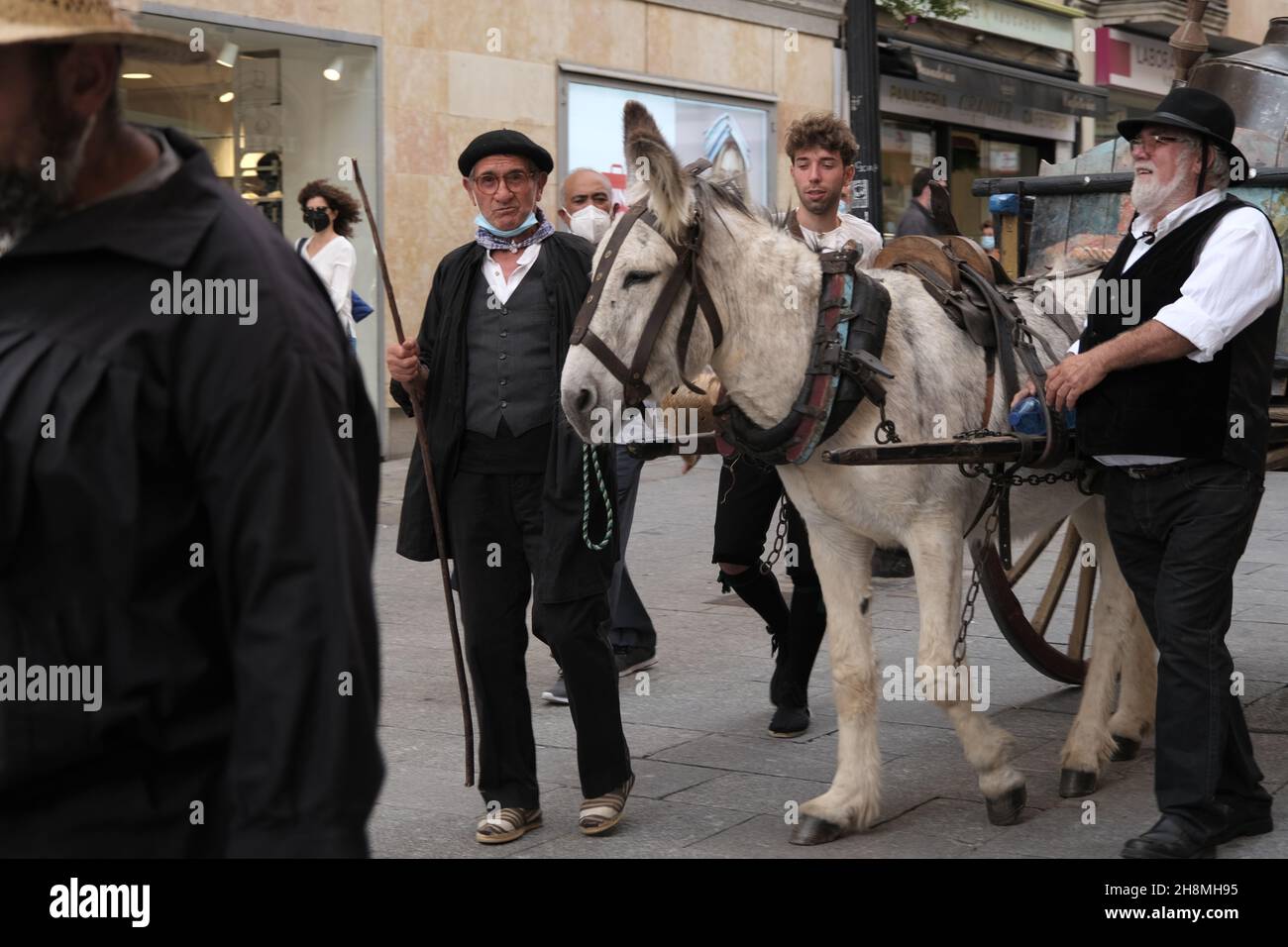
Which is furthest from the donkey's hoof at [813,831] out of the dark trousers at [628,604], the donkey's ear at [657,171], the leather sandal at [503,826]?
the dark trousers at [628,604]

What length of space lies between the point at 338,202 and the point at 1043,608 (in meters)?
6.47

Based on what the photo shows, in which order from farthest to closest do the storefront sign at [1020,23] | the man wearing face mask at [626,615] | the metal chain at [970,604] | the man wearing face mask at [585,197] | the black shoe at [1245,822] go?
the storefront sign at [1020,23]
the man wearing face mask at [585,197]
the man wearing face mask at [626,615]
the metal chain at [970,604]
the black shoe at [1245,822]

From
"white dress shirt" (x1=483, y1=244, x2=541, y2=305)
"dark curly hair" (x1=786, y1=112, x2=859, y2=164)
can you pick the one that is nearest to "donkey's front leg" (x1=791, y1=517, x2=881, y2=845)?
"white dress shirt" (x1=483, y1=244, x2=541, y2=305)

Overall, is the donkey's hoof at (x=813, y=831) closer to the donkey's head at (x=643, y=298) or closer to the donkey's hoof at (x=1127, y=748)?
the donkey's head at (x=643, y=298)

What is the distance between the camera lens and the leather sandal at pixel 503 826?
Answer: 5059 mm

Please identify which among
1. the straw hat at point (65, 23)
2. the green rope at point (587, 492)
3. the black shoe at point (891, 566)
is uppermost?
the straw hat at point (65, 23)

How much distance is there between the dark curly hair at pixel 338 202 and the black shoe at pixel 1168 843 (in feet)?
28.0

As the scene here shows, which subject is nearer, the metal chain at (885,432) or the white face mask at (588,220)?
the metal chain at (885,432)

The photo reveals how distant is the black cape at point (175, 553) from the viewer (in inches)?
70.3

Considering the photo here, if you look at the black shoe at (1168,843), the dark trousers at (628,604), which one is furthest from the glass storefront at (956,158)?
the black shoe at (1168,843)

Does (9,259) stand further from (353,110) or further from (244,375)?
(353,110)

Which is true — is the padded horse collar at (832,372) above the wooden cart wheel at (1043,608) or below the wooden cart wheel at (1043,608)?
above

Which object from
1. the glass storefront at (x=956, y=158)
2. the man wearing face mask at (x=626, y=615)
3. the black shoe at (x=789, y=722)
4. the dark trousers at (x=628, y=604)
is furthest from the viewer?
the glass storefront at (x=956, y=158)
